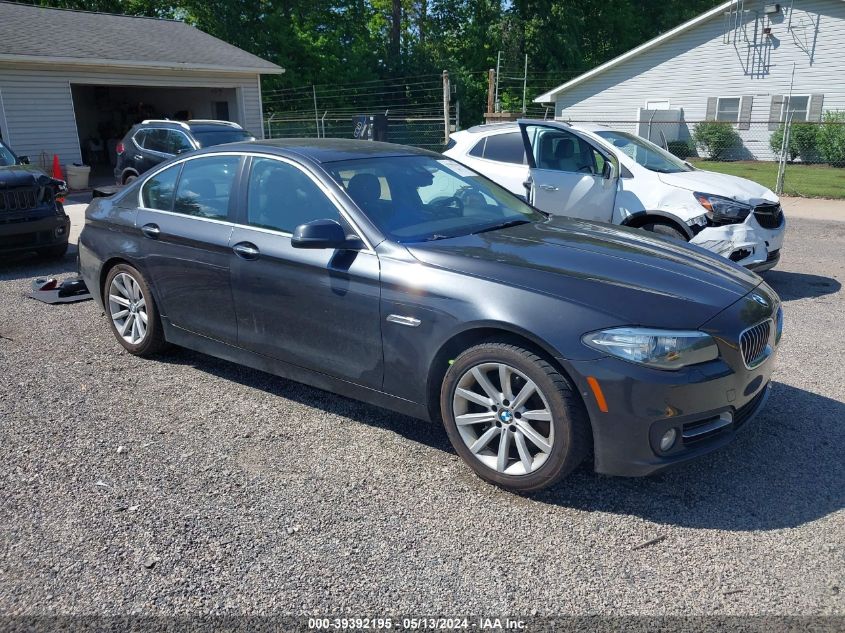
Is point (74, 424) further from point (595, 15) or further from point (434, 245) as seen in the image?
point (595, 15)

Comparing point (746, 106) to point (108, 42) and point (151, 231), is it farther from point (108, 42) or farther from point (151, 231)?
point (151, 231)

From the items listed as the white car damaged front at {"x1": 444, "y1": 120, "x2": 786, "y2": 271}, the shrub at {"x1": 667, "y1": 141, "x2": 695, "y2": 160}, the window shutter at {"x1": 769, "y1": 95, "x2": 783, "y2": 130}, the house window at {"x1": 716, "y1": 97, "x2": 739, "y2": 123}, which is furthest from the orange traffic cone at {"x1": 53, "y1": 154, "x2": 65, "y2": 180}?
the window shutter at {"x1": 769, "y1": 95, "x2": 783, "y2": 130}

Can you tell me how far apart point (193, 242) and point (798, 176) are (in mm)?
19050

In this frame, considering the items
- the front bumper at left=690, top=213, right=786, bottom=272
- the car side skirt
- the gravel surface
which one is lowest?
the gravel surface

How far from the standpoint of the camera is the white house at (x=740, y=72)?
25.1 meters

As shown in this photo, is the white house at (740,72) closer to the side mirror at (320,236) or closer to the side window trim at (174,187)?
the side window trim at (174,187)

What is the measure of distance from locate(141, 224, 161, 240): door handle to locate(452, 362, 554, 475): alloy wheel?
8.59 feet

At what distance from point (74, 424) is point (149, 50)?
737 inches

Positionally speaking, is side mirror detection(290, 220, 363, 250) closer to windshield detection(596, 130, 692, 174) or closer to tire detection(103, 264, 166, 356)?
tire detection(103, 264, 166, 356)

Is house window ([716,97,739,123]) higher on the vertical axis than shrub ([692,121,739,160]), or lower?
higher

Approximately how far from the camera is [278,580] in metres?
2.90

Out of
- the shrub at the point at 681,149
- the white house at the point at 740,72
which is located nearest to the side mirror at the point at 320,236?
the white house at the point at 740,72

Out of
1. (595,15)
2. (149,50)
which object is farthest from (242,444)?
(595,15)

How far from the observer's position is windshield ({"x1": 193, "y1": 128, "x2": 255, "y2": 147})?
527 inches
